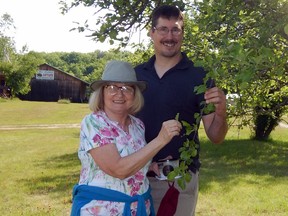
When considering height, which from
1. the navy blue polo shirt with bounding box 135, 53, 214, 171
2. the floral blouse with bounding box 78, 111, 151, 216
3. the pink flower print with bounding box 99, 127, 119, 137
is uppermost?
the navy blue polo shirt with bounding box 135, 53, 214, 171

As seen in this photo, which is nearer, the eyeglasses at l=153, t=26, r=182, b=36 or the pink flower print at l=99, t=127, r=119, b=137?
the pink flower print at l=99, t=127, r=119, b=137

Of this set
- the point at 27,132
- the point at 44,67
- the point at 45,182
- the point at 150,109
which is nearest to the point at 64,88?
the point at 44,67

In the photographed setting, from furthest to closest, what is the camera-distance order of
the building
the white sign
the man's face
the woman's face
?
the white sign
the building
the man's face
the woman's face

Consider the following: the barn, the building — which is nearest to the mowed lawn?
the building

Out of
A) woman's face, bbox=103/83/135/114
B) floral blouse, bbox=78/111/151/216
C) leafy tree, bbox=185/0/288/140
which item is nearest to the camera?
leafy tree, bbox=185/0/288/140

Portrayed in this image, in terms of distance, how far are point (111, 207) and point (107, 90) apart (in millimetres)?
690

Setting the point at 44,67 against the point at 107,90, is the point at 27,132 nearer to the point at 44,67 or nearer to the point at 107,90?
the point at 107,90

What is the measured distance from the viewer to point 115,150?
2.54 m

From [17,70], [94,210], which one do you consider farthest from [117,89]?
[17,70]

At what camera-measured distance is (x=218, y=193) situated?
861 cm

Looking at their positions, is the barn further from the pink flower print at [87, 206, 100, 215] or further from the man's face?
the pink flower print at [87, 206, 100, 215]

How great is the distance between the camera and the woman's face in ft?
9.00

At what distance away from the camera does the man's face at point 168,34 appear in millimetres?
3107

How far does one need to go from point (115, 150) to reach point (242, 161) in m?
10.5
